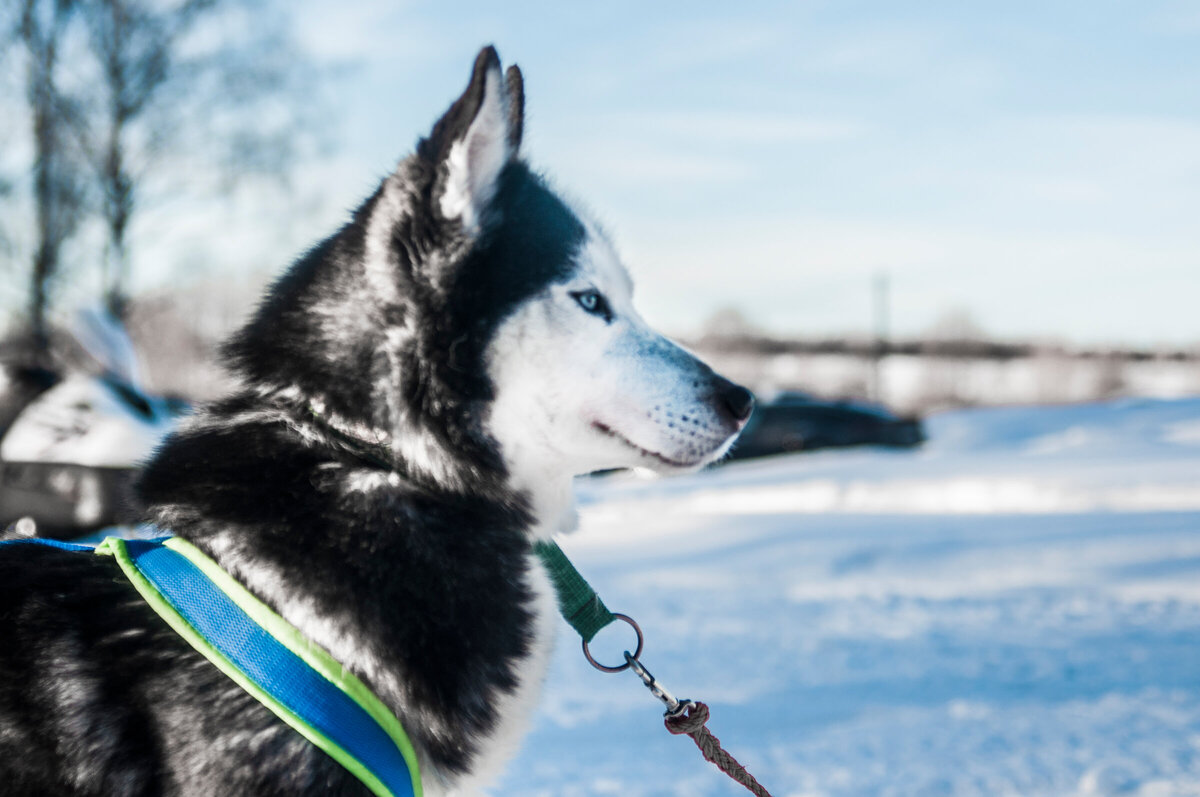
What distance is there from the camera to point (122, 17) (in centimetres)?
1177

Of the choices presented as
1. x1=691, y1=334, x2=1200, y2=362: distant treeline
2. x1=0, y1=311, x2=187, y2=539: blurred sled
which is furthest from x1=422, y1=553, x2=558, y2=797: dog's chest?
x1=691, y1=334, x2=1200, y2=362: distant treeline

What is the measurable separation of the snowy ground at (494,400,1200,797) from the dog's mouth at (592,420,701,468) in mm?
501

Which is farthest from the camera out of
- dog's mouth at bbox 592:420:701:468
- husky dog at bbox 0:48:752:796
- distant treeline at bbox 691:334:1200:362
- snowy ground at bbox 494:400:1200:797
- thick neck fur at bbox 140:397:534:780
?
distant treeline at bbox 691:334:1200:362

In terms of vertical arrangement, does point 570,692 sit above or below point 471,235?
below

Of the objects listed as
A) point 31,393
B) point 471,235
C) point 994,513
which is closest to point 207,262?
point 31,393

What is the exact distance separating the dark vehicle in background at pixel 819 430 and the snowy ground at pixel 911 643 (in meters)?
4.46

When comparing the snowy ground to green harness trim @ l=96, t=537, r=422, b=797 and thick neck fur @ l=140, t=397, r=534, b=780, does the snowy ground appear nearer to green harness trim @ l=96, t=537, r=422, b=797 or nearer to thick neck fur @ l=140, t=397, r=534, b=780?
thick neck fur @ l=140, t=397, r=534, b=780

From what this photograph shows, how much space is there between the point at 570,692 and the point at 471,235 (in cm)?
272

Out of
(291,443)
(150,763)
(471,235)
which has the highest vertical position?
(471,235)

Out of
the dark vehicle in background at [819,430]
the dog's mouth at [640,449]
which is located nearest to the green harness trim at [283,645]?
the dog's mouth at [640,449]

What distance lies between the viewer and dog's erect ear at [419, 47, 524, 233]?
5.00 ft

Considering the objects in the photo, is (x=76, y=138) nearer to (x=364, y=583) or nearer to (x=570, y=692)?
(x=570, y=692)

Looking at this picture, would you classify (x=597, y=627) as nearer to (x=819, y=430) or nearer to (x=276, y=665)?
(x=276, y=665)

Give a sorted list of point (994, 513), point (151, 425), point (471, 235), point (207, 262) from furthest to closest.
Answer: point (207, 262) → point (994, 513) → point (151, 425) → point (471, 235)
